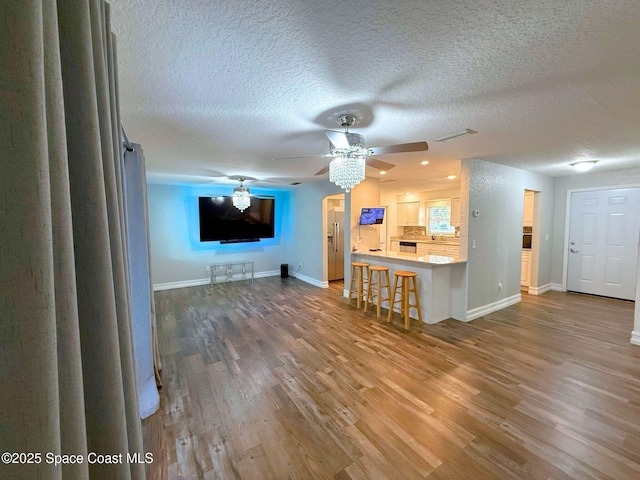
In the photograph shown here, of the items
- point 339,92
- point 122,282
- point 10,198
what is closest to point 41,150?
point 10,198

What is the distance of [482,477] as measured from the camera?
4.87ft

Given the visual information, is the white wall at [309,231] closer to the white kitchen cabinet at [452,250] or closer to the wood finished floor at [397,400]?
the wood finished floor at [397,400]

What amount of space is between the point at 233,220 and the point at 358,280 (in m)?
3.56

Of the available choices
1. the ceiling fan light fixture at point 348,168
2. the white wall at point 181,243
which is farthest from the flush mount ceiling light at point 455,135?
the white wall at point 181,243

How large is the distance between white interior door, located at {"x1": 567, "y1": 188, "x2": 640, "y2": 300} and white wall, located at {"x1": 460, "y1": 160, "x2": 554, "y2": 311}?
3.51 feet

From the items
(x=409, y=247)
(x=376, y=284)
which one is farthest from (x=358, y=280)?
(x=409, y=247)

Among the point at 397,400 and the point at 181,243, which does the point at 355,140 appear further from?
the point at 181,243

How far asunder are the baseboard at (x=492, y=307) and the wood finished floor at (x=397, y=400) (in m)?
0.15

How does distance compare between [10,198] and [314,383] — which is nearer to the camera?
[10,198]

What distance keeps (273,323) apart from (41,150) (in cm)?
369

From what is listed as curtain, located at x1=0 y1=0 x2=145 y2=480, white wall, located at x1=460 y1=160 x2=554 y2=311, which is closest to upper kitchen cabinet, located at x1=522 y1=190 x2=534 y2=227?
white wall, located at x1=460 y1=160 x2=554 y2=311

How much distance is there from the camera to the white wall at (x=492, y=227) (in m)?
3.80

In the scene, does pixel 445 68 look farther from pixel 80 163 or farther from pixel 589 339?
pixel 589 339

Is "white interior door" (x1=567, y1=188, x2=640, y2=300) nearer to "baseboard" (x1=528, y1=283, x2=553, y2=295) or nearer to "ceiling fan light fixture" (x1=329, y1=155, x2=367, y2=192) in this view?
"baseboard" (x1=528, y1=283, x2=553, y2=295)
